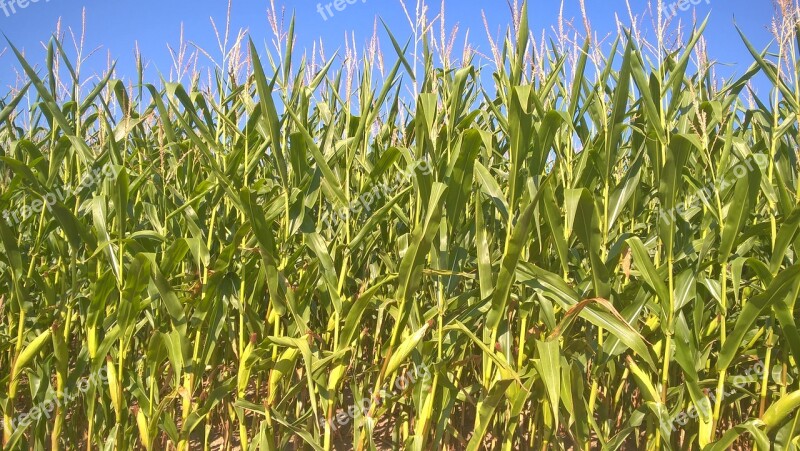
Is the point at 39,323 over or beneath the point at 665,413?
over

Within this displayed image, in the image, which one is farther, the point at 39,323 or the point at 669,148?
the point at 39,323

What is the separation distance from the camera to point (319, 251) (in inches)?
77.1

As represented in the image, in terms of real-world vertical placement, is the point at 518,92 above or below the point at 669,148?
above

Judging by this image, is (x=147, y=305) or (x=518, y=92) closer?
(x=518, y=92)

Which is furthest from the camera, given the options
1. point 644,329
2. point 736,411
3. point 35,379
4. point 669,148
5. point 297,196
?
point 736,411

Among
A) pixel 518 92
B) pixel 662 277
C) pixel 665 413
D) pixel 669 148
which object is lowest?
pixel 665 413

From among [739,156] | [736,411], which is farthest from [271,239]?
[736,411]

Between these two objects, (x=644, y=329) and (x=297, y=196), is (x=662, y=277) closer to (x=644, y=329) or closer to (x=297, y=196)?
(x=644, y=329)

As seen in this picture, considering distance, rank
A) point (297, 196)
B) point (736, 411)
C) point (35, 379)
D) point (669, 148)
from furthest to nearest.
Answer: point (736, 411), point (35, 379), point (297, 196), point (669, 148)

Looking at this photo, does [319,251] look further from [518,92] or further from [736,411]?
[736,411]

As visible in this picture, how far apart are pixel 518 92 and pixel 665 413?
1014 mm

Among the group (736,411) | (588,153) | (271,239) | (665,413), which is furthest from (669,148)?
(736,411)

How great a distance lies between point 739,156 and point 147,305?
7.15 feet

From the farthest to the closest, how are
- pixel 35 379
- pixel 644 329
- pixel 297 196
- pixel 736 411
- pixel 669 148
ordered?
pixel 736 411 → pixel 35 379 → pixel 297 196 → pixel 644 329 → pixel 669 148
